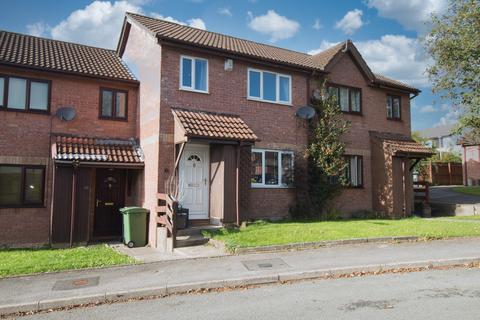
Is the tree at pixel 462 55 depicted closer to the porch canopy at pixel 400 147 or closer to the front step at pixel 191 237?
the porch canopy at pixel 400 147

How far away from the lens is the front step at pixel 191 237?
11141 millimetres

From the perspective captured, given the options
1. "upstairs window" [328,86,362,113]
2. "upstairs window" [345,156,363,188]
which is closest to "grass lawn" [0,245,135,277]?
"upstairs window" [345,156,363,188]

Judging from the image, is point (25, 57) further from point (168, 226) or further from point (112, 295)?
point (112, 295)

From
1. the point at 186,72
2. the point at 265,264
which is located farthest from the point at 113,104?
the point at 265,264

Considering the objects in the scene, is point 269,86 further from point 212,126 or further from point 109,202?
point 109,202

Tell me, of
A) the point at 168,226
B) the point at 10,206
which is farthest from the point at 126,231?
the point at 10,206

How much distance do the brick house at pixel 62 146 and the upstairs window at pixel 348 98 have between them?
8.37 meters

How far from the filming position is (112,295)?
6.89 metres

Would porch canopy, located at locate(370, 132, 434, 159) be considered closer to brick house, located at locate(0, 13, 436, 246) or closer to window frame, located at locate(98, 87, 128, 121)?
brick house, located at locate(0, 13, 436, 246)

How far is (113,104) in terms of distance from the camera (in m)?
14.8

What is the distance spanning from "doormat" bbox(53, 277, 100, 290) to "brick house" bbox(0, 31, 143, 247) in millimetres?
5125

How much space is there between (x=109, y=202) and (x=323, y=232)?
301 inches

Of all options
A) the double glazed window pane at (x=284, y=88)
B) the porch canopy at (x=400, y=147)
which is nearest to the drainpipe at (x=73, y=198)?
the double glazed window pane at (x=284, y=88)

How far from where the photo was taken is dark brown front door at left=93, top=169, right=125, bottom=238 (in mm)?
14258
